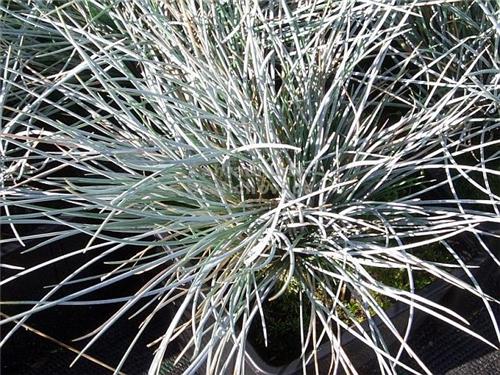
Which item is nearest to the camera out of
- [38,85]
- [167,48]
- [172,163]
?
[172,163]

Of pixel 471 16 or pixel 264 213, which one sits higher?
pixel 471 16

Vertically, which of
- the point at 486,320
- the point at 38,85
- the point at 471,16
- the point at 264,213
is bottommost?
the point at 486,320

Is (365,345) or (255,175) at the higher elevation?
(255,175)

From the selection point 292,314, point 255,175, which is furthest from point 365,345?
point 255,175

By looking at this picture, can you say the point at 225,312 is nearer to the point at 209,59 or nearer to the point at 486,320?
the point at 209,59

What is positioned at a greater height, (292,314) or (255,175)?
(255,175)

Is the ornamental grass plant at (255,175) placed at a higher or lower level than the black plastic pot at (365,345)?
higher

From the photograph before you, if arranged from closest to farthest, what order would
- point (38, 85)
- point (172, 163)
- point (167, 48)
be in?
point (172, 163), point (167, 48), point (38, 85)

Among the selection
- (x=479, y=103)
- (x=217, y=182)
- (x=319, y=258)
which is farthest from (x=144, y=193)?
(x=479, y=103)

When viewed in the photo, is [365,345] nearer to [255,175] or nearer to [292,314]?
[292,314]

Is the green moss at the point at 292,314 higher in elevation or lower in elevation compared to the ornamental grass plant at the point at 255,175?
lower

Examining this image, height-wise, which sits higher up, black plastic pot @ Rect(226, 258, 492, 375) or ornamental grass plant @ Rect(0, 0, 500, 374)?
ornamental grass plant @ Rect(0, 0, 500, 374)
